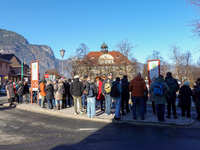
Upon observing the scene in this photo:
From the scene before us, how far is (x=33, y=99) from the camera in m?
15.1

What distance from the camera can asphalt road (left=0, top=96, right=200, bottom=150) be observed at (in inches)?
202

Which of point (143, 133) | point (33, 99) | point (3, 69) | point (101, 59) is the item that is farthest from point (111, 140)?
point (101, 59)

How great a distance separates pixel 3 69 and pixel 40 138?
144 ft

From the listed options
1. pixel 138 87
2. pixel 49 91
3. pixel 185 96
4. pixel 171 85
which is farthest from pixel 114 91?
pixel 49 91

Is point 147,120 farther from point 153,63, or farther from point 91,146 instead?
point 153,63

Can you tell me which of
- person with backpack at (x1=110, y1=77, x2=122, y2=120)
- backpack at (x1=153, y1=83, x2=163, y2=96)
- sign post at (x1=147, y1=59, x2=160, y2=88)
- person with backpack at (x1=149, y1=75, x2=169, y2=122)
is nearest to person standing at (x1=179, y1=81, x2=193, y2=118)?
person with backpack at (x1=149, y1=75, x2=169, y2=122)

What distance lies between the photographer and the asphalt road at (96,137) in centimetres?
513

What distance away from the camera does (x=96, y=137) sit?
596 centimetres

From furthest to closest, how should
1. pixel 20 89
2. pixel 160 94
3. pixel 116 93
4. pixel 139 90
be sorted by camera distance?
pixel 20 89, pixel 116 93, pixel 139 90, pixel 160 94

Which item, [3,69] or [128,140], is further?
[3,69]

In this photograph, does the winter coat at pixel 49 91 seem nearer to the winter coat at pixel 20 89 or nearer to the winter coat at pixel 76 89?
the winter coat at pixel 76 89

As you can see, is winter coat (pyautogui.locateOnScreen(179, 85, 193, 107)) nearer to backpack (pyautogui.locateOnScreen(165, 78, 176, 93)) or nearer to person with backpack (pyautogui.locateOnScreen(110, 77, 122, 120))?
backpack (pyautogui.locateOnScreen(165, 78, 176, 93))

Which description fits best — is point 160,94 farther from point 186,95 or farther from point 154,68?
point 154,68

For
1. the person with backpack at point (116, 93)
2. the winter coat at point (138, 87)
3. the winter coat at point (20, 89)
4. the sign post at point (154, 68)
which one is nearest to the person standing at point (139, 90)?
the winter coat at point (138, 87)
